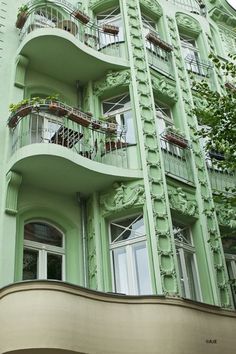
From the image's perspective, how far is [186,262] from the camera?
12.9 metres

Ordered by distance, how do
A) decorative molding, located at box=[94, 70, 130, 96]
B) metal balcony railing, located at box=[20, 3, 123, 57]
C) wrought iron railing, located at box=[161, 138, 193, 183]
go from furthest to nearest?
Answer: 1. metal balcony railing, located at box=[20, 3, 123, 57]
2. decorative molding, located at box=[94, 70, 130, 96]
3. wrought iron railing, located at box=[161, 138, 193, 183]

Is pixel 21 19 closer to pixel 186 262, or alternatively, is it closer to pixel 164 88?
pixel 164 88

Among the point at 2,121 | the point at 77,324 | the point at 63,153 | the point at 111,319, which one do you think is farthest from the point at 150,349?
the point at 2,121

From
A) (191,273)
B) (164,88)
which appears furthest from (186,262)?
(164,88)

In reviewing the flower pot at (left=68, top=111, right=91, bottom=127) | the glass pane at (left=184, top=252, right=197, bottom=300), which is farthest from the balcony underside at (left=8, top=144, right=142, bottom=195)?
the glass pane at (left=184, top=252, right=197, bottom=300)

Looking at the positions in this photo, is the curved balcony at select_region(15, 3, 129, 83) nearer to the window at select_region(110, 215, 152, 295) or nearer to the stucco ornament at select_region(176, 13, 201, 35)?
the stucco ornament at select_region(176, 13, 201, 35)

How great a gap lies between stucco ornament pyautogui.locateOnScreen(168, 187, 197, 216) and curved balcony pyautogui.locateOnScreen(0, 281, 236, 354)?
2.57 metres

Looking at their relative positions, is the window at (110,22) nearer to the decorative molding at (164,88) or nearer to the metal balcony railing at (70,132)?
the decorative molding at (164,88)

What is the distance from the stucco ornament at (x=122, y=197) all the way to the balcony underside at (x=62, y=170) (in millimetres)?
252

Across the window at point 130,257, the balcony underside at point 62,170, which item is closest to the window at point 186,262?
the window at point 130,257

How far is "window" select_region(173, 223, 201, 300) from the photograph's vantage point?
1227 cm

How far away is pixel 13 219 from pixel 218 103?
5515 millimetres

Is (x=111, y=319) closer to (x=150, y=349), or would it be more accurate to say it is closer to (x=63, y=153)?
(x=150, y=349)

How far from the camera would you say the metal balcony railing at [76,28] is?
15.6 metres
